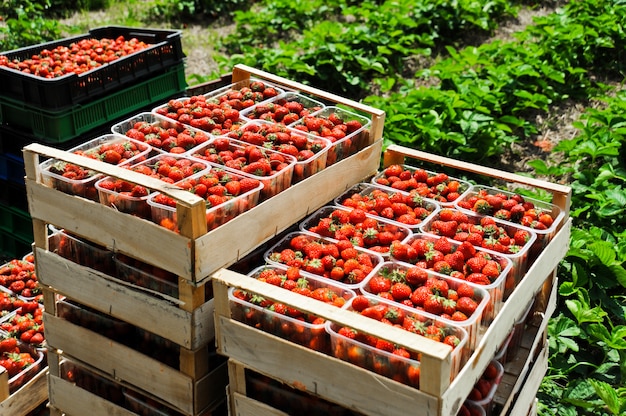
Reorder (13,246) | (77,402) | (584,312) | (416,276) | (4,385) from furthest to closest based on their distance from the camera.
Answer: (13,246), (584,312), (4,385), (77,402), (416,276)

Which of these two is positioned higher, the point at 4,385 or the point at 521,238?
the point at 521,238

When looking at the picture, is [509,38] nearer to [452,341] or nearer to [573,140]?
[573,140]

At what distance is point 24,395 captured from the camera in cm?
379

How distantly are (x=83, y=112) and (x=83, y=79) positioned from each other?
0.69ft

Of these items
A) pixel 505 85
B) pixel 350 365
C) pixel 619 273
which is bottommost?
pixel 619 273

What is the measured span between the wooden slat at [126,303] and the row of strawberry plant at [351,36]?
15.4 feet

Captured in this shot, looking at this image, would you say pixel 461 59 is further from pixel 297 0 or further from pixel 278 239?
pixel 278 239

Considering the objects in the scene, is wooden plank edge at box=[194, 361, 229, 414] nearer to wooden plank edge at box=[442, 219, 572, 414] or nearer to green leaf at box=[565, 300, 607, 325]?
wooden plank edge at box=[442, 219, 572, 414]

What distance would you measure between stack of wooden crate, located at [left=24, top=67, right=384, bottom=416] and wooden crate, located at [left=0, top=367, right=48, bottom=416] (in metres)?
0.22

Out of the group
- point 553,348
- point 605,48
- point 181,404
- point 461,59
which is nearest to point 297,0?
point 461,59

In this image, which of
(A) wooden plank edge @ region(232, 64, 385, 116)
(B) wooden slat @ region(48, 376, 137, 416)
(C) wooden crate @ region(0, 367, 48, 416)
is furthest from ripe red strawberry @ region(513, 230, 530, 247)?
(C) wooden crate @ region(0, 367, 48, 416)

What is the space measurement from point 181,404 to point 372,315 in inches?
38.4

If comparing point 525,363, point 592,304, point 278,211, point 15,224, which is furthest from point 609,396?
point 15,224

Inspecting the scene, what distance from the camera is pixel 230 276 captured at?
2.88 m
